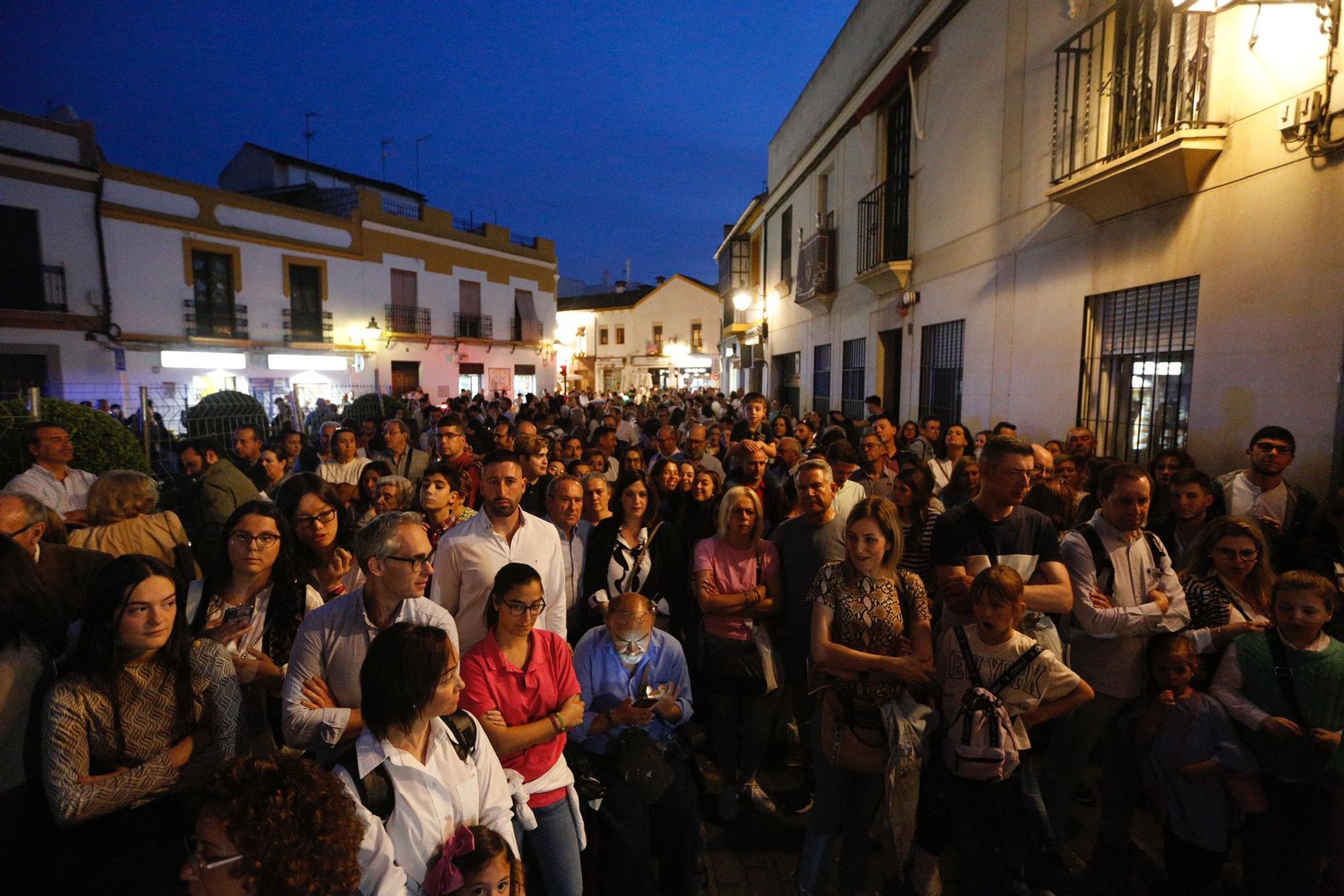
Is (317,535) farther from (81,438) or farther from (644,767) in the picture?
(81,438)

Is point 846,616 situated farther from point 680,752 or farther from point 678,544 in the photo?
point 678,544

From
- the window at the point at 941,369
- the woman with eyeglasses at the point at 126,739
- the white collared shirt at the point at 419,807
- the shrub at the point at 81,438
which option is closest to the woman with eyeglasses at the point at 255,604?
the woman with eyeglasses at the point at 126,739

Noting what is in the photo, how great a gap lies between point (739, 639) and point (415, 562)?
1896mm

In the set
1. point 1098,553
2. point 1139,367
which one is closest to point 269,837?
point 1098,553

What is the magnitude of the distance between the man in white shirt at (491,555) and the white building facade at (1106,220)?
15.4 feet

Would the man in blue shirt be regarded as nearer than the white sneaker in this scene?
Yes


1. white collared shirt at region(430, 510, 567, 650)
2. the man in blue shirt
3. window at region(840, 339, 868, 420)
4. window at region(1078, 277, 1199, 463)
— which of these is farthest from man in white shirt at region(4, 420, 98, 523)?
window at region(840, 339, 868, 420)

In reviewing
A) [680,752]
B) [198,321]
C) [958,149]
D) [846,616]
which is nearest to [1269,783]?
[846,616]

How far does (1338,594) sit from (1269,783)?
113cm

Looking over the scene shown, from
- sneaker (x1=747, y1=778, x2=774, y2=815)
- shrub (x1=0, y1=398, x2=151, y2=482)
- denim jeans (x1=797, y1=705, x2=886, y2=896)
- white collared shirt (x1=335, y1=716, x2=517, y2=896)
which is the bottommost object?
sneaker (x1=747, y1=778, x2=774, y2=815)

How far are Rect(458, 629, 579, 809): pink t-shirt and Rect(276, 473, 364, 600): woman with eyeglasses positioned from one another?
1006 millimetres

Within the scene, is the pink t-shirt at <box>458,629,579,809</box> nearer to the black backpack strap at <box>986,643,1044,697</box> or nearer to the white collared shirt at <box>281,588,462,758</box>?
the white collared shirt at <box>281,588,462,758</box>

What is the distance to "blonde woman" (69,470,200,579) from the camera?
3477mm

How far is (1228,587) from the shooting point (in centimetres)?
308
